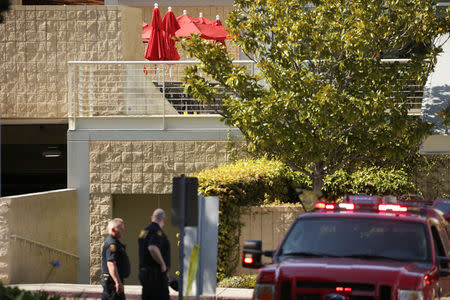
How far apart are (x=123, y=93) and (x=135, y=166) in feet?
5.70

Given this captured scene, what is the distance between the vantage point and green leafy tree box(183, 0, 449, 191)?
53.4 ft

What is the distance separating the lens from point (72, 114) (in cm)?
2166

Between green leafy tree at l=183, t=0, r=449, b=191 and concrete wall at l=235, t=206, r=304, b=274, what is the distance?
1.32 meters

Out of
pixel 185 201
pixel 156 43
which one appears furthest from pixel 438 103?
pixel 185 201

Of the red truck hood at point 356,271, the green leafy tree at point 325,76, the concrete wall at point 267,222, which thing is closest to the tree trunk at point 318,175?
the green leafy tree at point 325,76

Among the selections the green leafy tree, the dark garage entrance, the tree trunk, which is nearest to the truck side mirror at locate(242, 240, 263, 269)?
the green leafy tree

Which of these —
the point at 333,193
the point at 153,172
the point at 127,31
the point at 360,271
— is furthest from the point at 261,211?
the point at 360,271

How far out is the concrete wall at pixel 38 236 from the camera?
16906mm

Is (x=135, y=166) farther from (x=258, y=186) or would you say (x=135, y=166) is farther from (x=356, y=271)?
(x=356, y=271)

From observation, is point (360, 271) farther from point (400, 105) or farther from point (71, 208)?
point (71, 208)

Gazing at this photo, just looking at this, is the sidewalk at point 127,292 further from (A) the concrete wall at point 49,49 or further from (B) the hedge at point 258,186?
(A) the concrete wall at point 49,49

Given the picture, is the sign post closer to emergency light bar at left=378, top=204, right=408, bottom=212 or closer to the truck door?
emergency light bar at left=378, top=204, right=408, bottom=212

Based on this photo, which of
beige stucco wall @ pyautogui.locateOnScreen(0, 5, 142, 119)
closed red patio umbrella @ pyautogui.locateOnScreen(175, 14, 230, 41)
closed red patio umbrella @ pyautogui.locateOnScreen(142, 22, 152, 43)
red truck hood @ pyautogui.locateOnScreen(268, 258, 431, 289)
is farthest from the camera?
closed red patio umbrella @ pyautogui.locateOnScreen(142, 22, 152, 43)

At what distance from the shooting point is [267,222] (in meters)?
A: 18.4
